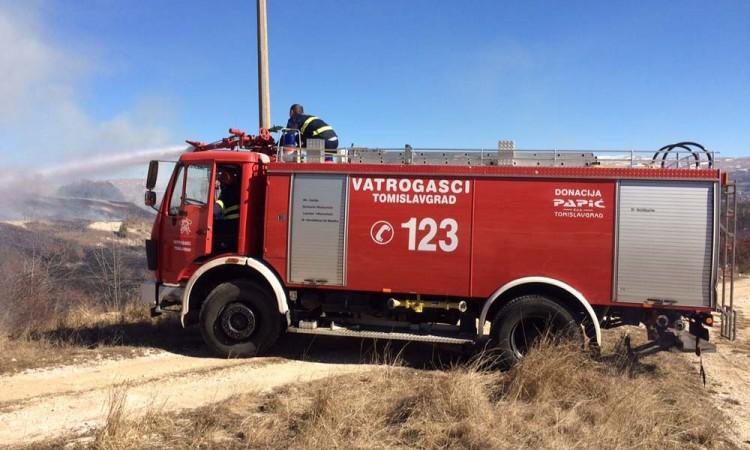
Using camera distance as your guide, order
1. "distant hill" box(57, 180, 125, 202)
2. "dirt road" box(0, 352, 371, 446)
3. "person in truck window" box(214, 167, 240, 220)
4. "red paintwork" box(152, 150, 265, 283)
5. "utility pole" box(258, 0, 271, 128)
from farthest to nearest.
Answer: "distant hill" box(57, 180, 125, 202) → "utility pole" box(258, 0, 271, 128) → "person in truck window" box(214, 167, 240, 220) → "red paintwork" box(152, 150, 265, 283) → "dirt road" box(0, 352, 371, 446)

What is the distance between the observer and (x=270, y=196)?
6.89 metres

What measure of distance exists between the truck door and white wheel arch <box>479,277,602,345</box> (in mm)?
3713

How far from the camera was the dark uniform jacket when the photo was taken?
7.71 metres

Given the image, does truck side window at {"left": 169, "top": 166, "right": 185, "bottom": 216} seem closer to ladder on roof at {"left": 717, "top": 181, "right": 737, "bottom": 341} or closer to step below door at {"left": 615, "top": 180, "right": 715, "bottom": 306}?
step below door at {"left": 615, "top": 180, "right": 715, "bottom": 306}

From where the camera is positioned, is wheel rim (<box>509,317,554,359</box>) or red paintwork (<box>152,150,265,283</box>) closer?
wheel rim (<box>509,317,554,359</box>)

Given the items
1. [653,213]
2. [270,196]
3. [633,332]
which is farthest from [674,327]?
[270,196]

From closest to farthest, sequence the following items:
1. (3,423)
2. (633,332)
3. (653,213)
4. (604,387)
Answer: (3,423)
(604,387)
(653,213)
(633,332)

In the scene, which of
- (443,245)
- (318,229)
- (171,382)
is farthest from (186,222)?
(443,245)

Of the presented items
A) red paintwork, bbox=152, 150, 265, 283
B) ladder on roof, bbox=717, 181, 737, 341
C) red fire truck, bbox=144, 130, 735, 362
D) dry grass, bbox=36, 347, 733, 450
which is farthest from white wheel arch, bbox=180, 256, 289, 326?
ladder on roof, bbox=717, 181, 737, 341

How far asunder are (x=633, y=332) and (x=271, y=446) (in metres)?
7.28

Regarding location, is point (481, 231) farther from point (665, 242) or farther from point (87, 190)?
point (87, 190)

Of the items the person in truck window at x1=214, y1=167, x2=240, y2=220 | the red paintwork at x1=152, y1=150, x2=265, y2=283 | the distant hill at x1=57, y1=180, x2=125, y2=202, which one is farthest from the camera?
the distant hill at x1=57, y1=180, x2=125, y2=202

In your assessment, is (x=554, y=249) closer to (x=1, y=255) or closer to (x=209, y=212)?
(x=209, y=212)

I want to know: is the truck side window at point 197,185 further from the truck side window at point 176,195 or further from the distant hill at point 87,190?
the distant hill at point 87,190
